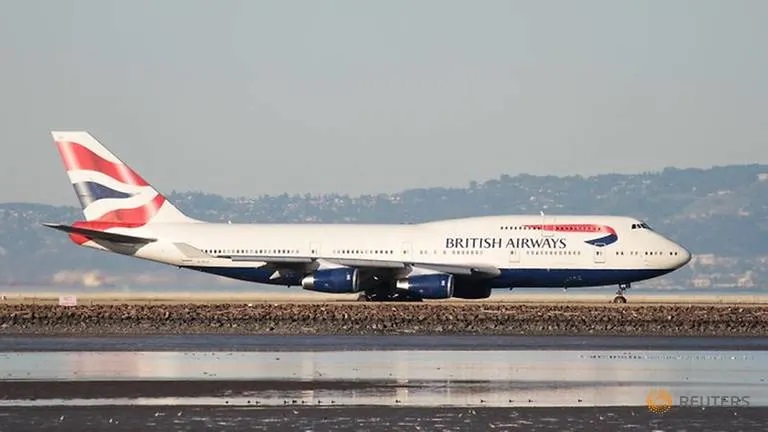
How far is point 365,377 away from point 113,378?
3.88 m

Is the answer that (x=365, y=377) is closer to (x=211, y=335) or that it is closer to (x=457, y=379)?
(x=457, y=379)

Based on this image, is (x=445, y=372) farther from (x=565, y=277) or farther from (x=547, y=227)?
(x=547, y=227)

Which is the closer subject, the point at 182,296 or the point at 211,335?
the point at 211,335

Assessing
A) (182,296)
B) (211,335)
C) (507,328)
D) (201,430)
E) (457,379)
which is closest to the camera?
(201,430)

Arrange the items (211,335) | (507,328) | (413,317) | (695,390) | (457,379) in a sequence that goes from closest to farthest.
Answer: (695,390)
(457,379)
(211,335)
(507,328)
(413,317)

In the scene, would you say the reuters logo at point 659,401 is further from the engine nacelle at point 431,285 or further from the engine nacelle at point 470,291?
the engine nacelle at point 470,291

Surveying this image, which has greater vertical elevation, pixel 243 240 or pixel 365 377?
pixel 243 240

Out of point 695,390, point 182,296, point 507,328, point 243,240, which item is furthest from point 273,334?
point 182,296

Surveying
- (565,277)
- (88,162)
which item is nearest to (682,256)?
(565,277)

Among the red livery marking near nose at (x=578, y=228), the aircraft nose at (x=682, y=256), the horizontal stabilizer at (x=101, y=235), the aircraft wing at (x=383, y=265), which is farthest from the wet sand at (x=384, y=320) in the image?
the horizontal stabilizer at (x=101, y=235)

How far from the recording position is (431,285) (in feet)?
184

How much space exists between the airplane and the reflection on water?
25.7 m

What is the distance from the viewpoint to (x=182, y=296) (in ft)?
240

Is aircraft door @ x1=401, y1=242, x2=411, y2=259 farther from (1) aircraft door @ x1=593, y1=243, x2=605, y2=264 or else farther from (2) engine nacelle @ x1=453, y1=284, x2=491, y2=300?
(1) aircraft door @ x1=593, y1=243, x2=605, y2=264
